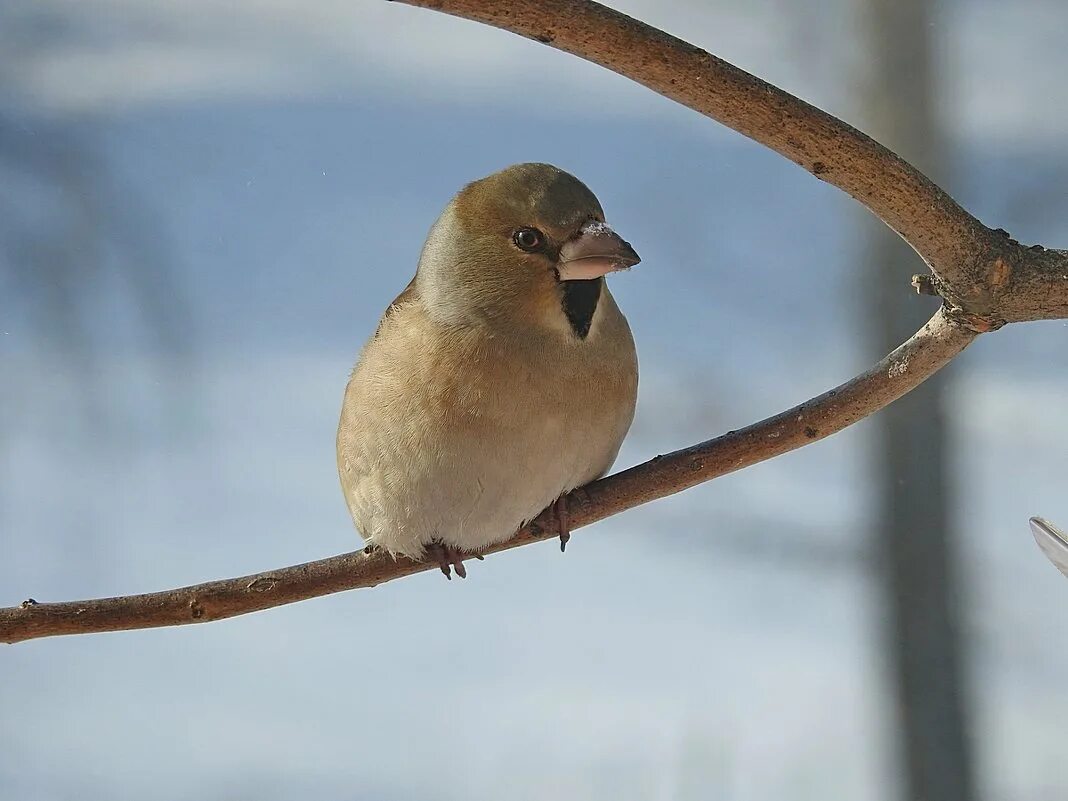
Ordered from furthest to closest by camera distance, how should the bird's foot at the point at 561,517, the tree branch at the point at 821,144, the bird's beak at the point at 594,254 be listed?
the bird's foot at the point at 561,517
the bird's beak at the point at 594,254
the tree branch at the point at 821,144

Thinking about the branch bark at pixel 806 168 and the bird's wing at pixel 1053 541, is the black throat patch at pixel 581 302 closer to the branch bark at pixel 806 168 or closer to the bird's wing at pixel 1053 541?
the branch bark at pixel 806 168

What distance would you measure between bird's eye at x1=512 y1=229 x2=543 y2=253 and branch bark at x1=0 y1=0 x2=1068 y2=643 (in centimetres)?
13

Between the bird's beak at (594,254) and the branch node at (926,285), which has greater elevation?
the bird's beak at (594,254)

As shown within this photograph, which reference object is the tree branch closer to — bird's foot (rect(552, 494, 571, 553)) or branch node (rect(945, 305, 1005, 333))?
branch node (rect(945, 305, 1005, 333))

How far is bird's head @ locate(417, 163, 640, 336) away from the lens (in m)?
0.61

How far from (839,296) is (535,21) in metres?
1.05

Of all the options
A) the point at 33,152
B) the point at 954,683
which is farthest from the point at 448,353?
the point at 954,683

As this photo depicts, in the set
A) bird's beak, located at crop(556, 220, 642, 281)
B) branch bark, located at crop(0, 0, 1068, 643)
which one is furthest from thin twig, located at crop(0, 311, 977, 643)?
bird's beak, located at crop(556, 220, 642, 281)

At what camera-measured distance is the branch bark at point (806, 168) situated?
447mm

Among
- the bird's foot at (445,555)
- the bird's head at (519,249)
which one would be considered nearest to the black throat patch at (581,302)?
the bird's head at (519,249)

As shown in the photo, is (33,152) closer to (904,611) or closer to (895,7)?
(895,7)

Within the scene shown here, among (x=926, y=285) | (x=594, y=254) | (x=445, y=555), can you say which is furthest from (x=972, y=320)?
(x=445, y=555)

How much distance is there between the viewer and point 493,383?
66 centimetres

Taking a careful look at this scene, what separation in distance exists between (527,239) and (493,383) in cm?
8
